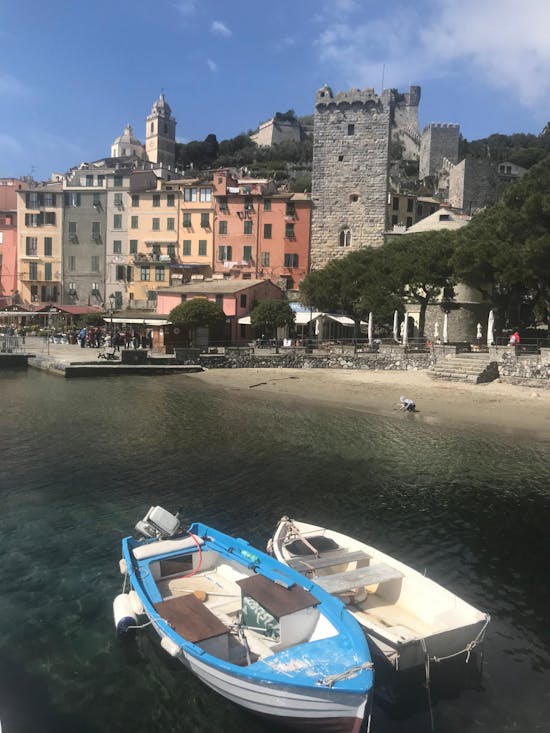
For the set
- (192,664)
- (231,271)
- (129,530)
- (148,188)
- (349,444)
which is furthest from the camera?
(148,188)

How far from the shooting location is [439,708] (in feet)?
23.7

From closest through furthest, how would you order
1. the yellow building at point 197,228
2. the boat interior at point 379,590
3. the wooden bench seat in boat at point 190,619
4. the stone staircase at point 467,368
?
the wooden bench seat in boat at point 190,619
the boat interior at point 379,590
the stone staircase at point 467,368
the yellow building at point 197,228

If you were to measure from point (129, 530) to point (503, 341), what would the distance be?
104 feet

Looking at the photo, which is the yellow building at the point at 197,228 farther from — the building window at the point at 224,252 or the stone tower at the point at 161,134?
the stone tower at the point at 161,134

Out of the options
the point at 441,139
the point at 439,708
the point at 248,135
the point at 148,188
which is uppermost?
the point at 248,135

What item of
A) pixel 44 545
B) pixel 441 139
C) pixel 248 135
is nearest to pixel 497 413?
pixel 44 545

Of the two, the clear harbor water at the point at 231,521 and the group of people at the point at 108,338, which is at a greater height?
the group of people at the point at 108,338

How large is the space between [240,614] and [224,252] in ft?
174

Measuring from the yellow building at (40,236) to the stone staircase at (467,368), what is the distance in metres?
44.9

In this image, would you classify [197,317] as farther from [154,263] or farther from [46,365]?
[154,263]

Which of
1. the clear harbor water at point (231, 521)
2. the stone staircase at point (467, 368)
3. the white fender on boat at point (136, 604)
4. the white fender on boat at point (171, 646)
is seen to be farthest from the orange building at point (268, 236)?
the white fender on boat at point (171, 646)

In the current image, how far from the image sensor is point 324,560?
9.41m

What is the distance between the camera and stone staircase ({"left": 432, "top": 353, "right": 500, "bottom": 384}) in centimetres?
3173

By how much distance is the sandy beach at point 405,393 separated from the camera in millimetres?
24781
